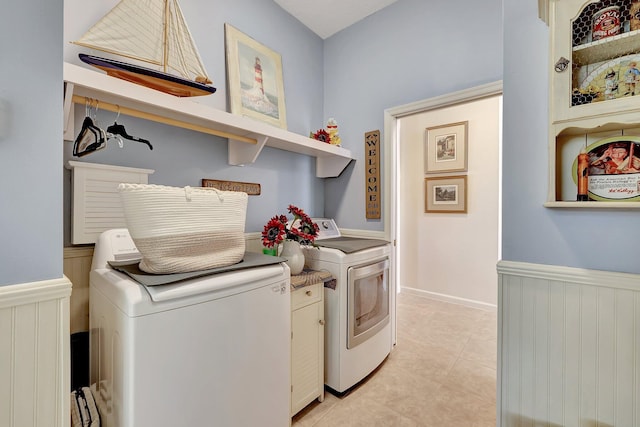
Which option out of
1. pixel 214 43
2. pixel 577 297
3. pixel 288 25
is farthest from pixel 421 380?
pixel 288 25

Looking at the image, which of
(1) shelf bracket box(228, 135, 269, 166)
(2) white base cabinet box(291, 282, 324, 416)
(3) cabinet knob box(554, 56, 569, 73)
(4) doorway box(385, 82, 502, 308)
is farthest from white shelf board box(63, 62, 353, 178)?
(3) cabinet knob box(554, 56, 569, 73)

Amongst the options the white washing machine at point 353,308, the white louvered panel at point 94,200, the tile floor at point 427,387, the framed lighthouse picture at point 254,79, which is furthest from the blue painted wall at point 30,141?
the tile floor at point 427,387

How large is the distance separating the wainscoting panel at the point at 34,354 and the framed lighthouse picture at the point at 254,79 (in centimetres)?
153

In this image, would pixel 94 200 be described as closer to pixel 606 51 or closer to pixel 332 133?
pixel 332 133

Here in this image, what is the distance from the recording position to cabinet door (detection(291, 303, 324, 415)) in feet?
5.23

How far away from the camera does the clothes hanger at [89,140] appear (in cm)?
121

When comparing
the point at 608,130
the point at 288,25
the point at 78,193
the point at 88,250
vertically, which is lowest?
the point at 88,250

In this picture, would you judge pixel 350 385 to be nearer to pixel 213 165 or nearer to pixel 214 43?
pixel 213 165

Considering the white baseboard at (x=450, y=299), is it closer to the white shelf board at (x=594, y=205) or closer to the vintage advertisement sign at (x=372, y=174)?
the vintage advertisement sign at (x=372, y=174)

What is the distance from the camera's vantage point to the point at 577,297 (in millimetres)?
1077

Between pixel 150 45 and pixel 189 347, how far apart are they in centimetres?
154

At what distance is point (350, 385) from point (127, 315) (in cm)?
151

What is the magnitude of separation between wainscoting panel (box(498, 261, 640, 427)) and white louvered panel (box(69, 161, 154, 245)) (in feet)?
6.25

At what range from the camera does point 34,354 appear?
777 millimetres
